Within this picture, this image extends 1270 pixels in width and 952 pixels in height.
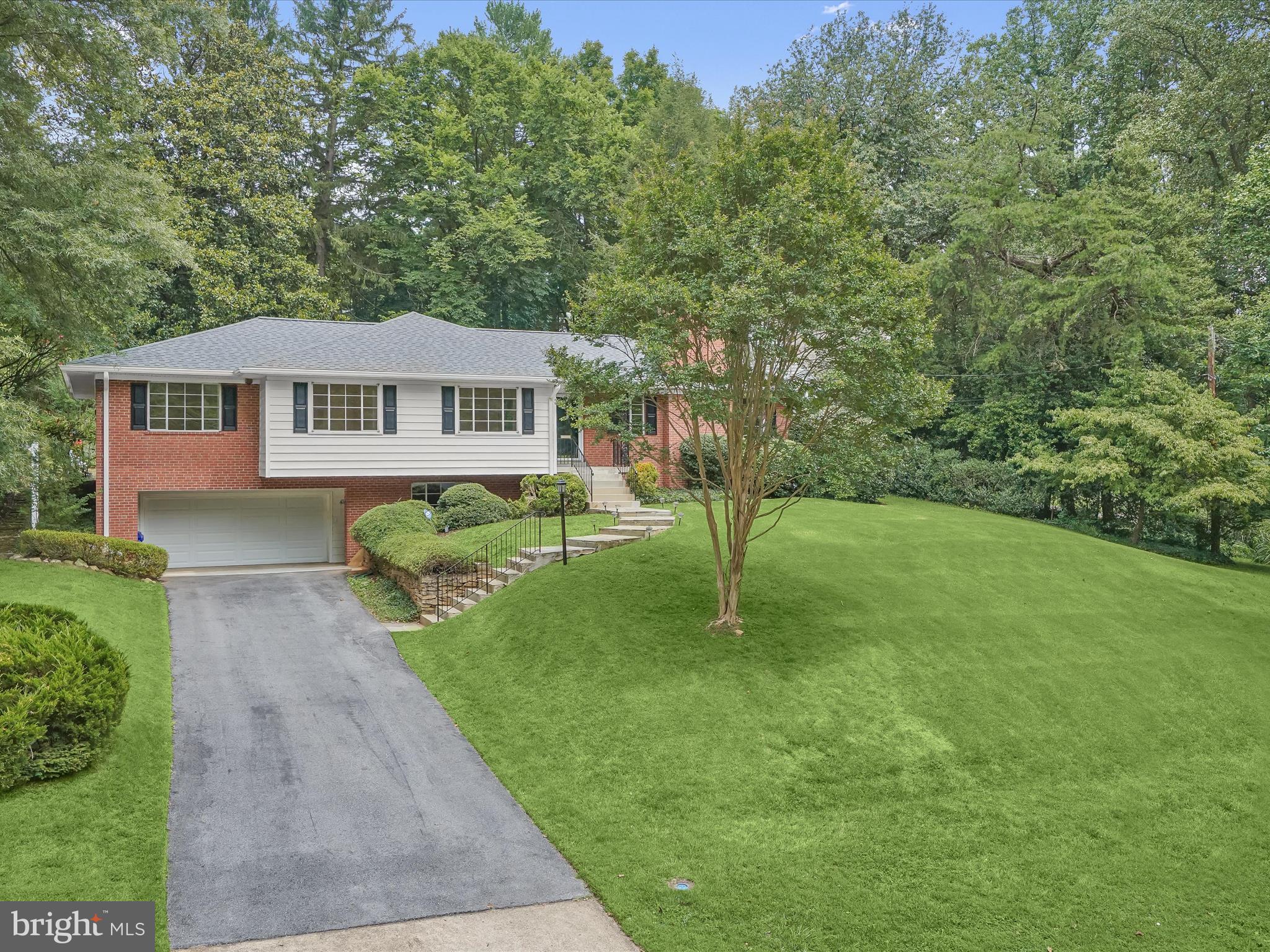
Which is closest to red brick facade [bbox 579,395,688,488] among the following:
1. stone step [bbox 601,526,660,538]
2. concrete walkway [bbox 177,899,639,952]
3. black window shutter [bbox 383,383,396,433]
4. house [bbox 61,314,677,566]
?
house [bbox 61,314,677,566]

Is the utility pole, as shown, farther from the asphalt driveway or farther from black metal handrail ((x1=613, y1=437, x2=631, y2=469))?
the asphalt driveway

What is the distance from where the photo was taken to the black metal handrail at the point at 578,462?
2355 cm

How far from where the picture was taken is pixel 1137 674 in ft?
42.2

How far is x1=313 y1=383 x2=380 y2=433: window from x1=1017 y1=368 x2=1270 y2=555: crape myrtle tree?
729 inches

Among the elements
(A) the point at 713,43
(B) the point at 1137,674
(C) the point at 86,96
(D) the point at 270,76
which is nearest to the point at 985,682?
(B) the point at 1137,674

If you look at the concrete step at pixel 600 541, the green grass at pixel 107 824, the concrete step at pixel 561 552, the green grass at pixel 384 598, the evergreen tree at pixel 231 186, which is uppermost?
the evergreen tree at pixel 231 186

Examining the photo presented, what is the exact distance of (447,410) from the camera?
2186 centimetres

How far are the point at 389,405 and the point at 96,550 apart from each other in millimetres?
7181

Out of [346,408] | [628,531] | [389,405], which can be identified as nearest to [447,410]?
[389,405]

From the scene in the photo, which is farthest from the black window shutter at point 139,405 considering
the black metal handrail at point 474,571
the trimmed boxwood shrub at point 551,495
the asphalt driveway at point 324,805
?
the black metal handrail at point 474,571

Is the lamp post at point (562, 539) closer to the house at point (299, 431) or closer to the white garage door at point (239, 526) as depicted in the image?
the house at point (299, 431)

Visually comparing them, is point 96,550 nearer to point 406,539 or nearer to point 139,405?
point 139,405

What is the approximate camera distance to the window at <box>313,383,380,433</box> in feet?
67.8

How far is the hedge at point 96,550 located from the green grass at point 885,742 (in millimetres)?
7098
